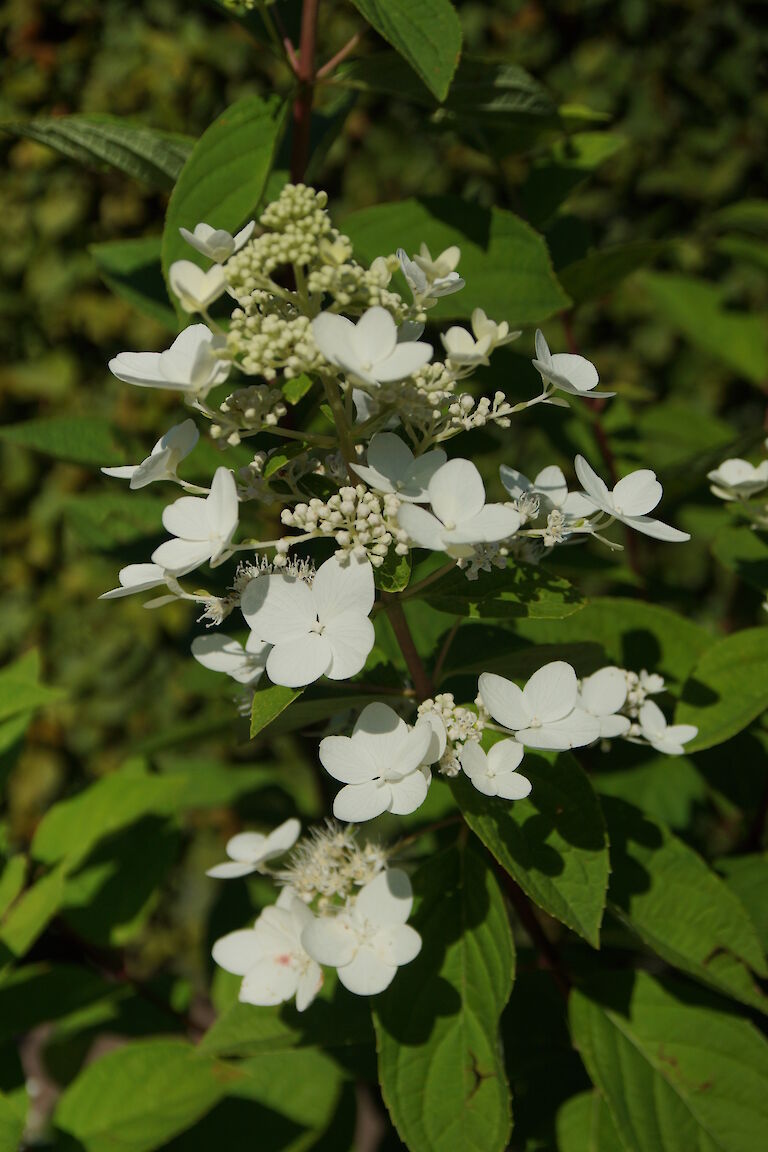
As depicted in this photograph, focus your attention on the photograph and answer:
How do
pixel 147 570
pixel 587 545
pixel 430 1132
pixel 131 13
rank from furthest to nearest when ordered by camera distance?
pixel 131 13
pixel 587 545
pixel 430 1132
pixel 147 570

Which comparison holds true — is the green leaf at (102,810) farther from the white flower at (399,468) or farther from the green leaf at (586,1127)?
the white flower at (399,468)

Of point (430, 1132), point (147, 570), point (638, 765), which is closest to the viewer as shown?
point (147, 570)

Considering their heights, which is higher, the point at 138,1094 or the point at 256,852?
the point at 256,852

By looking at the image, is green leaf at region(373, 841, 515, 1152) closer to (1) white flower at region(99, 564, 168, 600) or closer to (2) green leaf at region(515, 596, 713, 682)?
(2) green leaf at region(515, 596, 713, 682)

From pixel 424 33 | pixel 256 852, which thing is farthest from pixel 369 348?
pixel 256 852

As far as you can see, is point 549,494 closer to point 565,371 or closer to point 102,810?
point 565,371

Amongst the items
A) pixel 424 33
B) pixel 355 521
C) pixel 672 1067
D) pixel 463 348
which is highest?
pixel 424 33

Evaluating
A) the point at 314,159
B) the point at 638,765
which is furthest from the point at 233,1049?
the point at 314,159

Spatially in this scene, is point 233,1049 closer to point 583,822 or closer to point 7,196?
point 583,822
